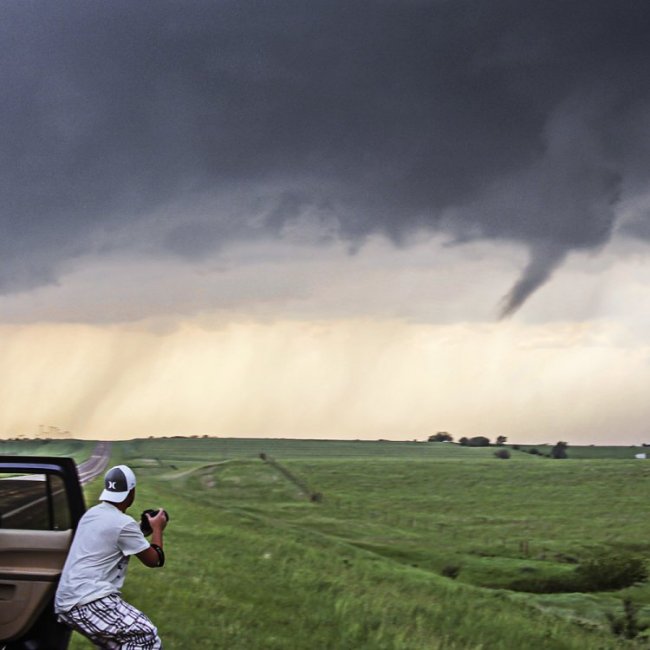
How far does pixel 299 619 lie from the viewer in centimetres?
1752

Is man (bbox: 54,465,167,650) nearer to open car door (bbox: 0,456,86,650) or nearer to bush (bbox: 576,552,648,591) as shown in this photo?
open car door (bbox: 0,456,86,650)

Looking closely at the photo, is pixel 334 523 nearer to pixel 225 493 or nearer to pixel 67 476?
pixel 225 493

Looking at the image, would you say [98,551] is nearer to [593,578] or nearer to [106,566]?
[106,566]

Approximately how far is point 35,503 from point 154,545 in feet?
4.00

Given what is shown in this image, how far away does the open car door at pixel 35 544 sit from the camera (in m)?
6.50

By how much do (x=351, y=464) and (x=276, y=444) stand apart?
1459 centimetres

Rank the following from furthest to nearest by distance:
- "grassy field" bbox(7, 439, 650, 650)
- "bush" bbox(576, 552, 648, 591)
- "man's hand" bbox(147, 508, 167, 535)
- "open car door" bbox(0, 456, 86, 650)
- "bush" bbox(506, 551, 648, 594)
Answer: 1. "bush" bbox(576, 552, 648, 591)
2. "bush" bbox(506, 551, 648, 594)
3. "grassy field" bbox(7, 439, 650, 650)
4. "open car door" bbox(0, 456, 86, 650)
5. "man's hand" bbox(147, 508, 167, 535)

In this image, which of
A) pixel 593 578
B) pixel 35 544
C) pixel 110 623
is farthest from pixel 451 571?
pixel 110 623

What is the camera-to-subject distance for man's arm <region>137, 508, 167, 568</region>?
5.73m

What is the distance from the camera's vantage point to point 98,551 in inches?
223

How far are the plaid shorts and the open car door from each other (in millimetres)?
827

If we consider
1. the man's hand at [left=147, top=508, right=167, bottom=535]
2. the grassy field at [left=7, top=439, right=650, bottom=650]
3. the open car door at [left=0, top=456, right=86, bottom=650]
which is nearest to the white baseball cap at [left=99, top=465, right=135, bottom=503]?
the man's hand at [left=147, top=508, right=167, bottom=535]

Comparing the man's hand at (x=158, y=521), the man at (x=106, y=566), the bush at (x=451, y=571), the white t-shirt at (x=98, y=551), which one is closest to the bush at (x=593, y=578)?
the bush at (x=451, y=571)

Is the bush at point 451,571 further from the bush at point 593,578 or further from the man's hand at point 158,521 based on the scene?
the man's hand at point 158,521
